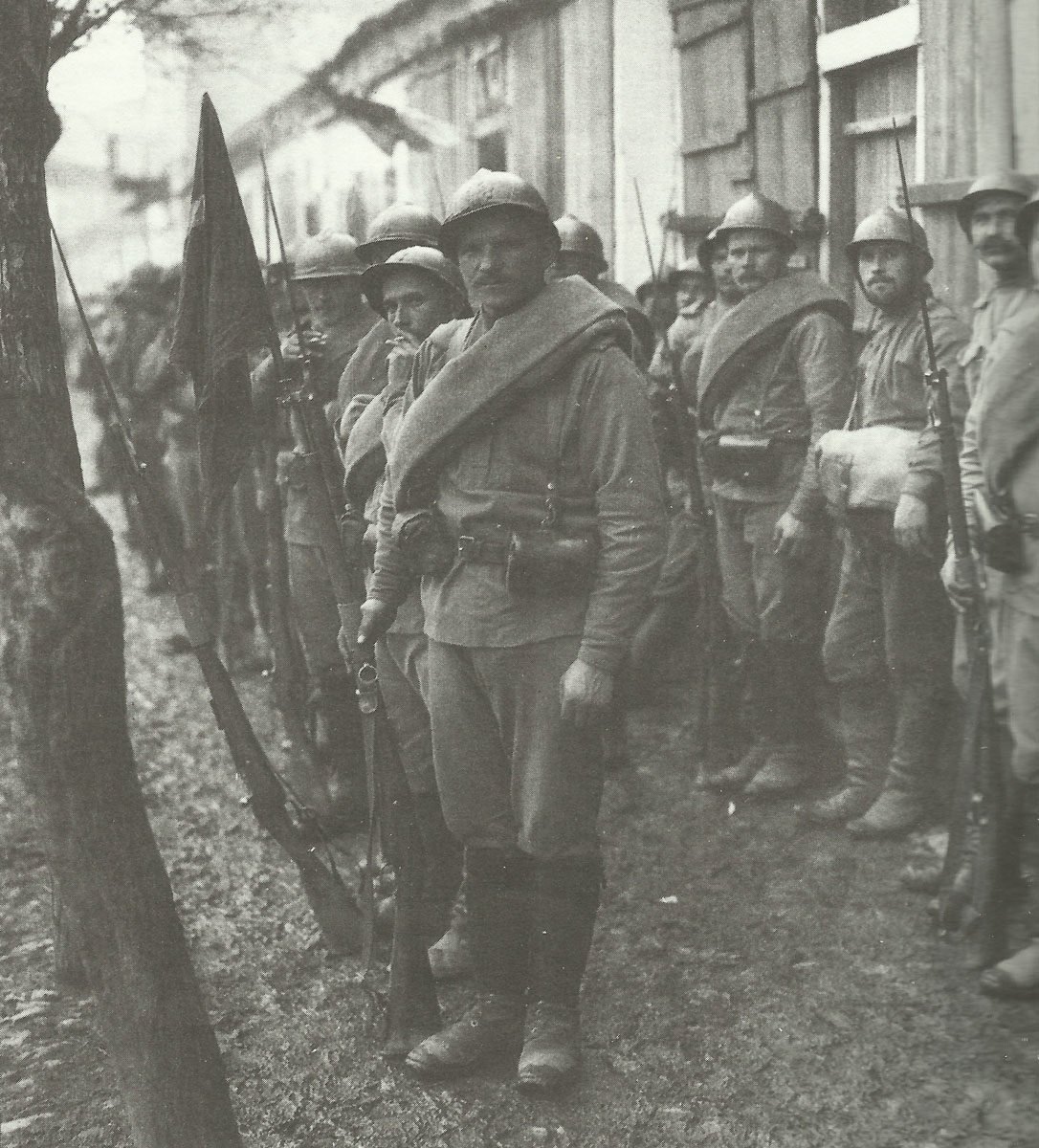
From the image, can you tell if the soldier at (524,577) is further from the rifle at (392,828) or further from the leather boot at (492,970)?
the rifle at (392,828)

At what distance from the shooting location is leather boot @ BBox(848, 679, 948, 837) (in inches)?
204

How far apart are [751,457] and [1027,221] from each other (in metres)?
1.76

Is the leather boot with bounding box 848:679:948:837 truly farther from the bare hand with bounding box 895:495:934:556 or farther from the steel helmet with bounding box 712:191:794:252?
the steel helmet with bounding box 712:191:794:252

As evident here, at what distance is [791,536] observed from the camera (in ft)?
17.4

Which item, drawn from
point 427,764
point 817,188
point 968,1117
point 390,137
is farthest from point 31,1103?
point 390,137

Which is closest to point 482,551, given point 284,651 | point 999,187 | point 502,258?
point 502,258

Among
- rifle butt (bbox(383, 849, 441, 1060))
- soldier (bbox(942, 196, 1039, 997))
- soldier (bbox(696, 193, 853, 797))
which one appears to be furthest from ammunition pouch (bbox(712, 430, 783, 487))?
rifle butt (bbox(383, 849, 441, 1060))

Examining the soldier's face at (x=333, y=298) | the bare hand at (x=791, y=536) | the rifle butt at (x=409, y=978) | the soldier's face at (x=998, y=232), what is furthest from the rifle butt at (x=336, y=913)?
the soldier's face at (x=998, y=232)

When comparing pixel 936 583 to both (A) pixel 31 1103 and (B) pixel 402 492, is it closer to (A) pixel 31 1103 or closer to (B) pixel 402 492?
(B) pixel 402 492

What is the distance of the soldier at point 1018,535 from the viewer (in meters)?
3.80

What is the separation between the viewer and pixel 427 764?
14.4 ft

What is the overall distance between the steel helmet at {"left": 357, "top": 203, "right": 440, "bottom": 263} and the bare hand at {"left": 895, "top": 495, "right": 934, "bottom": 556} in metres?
1.91

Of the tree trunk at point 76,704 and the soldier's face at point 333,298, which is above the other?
the soldier's face at point 333,298

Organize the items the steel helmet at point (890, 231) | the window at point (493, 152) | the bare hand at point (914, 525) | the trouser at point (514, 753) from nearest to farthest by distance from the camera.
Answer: the trouser at point (514, 753) → the bare hand at point (914, 525) → the steel helmet at point (890, 231) → the window at point (493, 152)
